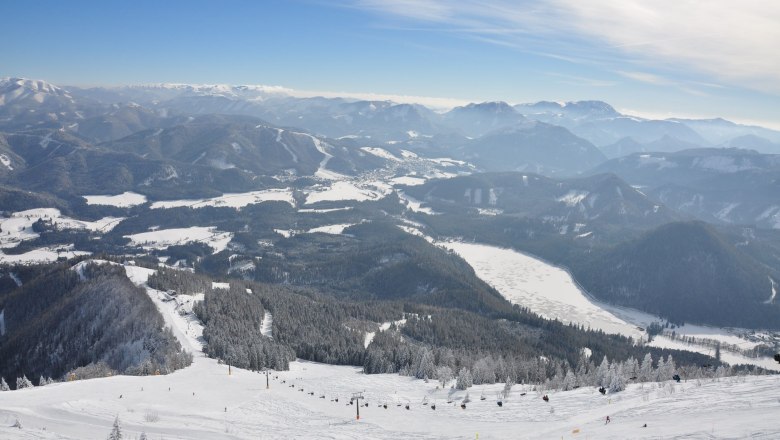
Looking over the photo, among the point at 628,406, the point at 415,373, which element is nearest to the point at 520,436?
the point at 628,406

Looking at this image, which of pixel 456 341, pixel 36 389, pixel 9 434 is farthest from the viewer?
pixel 456 341

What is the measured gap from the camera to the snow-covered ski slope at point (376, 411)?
63.8 meters

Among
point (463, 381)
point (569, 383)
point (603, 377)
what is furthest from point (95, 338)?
point (603, 377)

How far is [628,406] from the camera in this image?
76625mm

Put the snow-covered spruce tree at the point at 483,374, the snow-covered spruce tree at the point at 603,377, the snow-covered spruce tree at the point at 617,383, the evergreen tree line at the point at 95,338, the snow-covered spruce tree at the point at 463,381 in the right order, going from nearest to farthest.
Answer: the snow-covered spruce tree at the point at 617,383 → the snow-covered spruce tree at the point at 603,377 → the snow-covered spruce tree at the point at 463,381 → the snow-covered spruce tree at the point at 483,374 → the evergreen tree line at the point at 95,338

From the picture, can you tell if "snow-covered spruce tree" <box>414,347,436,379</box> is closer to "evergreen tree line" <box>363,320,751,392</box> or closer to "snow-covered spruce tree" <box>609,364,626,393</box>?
"evergreen tree line" <box>363,320,751,392</box>

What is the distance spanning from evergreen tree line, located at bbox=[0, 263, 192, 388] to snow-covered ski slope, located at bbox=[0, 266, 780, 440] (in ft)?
83.1

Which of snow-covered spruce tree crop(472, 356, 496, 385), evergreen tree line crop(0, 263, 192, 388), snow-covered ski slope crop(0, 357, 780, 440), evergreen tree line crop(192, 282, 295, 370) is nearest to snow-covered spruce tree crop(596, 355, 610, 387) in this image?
snow-covered ski slope crop(0, 357, 780, 440)

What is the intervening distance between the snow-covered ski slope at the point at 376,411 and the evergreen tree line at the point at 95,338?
A: 25.3 meters

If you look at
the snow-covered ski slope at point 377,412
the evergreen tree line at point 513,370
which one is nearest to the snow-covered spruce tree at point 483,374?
the evergreen tree line at point 513,370

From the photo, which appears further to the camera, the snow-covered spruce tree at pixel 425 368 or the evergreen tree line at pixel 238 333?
the evergreen tree line at pixel 238 333

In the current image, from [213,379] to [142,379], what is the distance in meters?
14.1

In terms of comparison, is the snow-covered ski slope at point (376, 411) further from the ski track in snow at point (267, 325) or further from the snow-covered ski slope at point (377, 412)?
the ski track in snow at point (267, 325)

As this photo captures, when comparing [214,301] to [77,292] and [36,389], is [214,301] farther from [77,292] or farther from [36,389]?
[36,389]
